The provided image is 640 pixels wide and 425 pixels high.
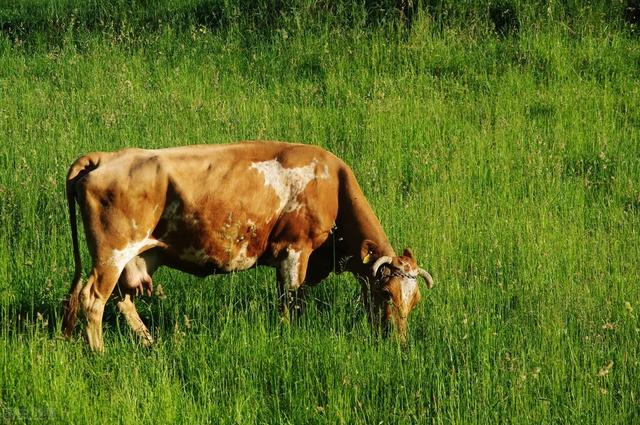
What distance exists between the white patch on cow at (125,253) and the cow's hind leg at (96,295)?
43 mm

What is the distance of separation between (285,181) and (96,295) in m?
1.72

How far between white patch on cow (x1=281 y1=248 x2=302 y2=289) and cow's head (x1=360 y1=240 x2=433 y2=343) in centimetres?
59

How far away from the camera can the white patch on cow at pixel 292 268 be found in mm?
8492

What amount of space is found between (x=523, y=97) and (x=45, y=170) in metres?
5.80

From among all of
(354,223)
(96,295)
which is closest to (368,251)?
(354,223)

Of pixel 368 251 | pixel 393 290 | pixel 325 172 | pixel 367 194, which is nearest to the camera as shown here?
pixel 393 290

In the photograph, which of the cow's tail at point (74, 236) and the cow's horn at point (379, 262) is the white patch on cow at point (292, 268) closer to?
the cow's horn at point (379, 262)

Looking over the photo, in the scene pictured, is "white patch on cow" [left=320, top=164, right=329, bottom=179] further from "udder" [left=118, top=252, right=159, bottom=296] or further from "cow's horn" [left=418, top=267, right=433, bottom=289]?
"udder" [left=118, top=252, right=159, bottom=296]

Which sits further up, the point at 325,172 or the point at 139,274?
the point at 325,172

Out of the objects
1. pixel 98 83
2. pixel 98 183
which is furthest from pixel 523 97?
pixel 98 183

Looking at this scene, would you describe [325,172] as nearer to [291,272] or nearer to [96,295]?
[291,272]

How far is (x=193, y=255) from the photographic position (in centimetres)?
823

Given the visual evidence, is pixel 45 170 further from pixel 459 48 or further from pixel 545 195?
pixel 459 48

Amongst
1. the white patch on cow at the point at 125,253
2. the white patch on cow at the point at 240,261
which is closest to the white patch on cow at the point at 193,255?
the white patch on cow at the point at 240,261
